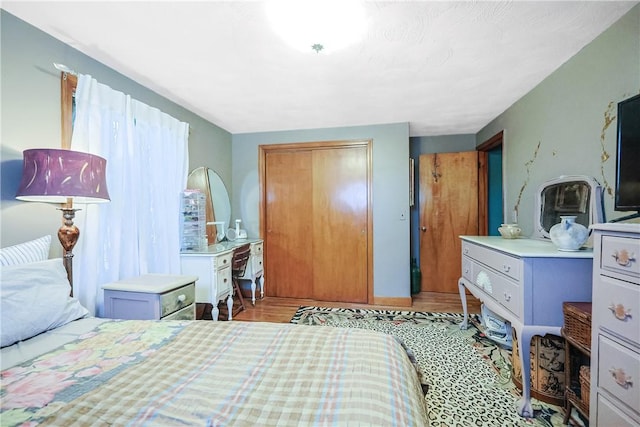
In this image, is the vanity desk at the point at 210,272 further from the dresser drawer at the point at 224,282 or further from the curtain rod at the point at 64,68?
the curtain rod at the point at 64,68

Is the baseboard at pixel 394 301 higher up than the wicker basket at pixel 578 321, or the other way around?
the wicker basket at pixel 578 321

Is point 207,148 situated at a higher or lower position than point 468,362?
higher

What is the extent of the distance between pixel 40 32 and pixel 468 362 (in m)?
3.65

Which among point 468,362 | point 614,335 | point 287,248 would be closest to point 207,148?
point 287,248

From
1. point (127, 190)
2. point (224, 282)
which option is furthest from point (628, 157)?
point (127, 190)

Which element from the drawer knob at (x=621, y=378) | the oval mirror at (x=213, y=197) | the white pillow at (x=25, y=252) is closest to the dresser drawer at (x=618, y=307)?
the drawer knob at (x=621, y=378)

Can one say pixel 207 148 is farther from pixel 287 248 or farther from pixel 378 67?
pixel 378 67

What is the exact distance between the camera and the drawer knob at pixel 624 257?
1.03 m

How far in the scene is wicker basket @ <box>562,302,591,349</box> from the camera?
1.30 meters

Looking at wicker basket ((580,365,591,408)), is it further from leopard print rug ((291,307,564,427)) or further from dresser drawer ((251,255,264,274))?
dresser drawer ((251,255,264,274))

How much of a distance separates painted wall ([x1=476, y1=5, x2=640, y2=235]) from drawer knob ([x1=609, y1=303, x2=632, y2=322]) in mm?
775

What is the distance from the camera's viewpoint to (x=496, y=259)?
6.04ft

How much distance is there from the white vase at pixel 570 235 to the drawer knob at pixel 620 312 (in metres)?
0.52

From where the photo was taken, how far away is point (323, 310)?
3.26m
